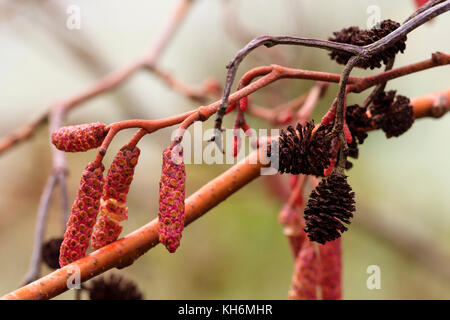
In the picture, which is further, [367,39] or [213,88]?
[213,88]

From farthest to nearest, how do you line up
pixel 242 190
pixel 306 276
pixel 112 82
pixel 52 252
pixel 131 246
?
pixel 242 190
pixel 112 82
pixel 52 252
pixel 306 276
pixel 131 246

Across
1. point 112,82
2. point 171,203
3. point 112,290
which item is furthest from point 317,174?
point 112,82

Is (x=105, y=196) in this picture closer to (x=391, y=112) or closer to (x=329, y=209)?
(x=329, y=209)

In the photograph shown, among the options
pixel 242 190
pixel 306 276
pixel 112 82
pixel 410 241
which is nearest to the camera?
pixel 306 276

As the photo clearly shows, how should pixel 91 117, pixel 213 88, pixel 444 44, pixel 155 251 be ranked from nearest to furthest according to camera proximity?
pixel 213 88 < pixel 444 44 < pixel 155 251 < pixel 91 117

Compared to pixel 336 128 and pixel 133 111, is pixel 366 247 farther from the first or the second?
pixel 336 128

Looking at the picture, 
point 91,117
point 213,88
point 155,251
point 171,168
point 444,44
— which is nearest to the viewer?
point 171,168

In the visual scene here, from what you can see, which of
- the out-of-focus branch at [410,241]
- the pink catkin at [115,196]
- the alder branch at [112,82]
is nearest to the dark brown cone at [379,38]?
the pink catkin at [115,196]
